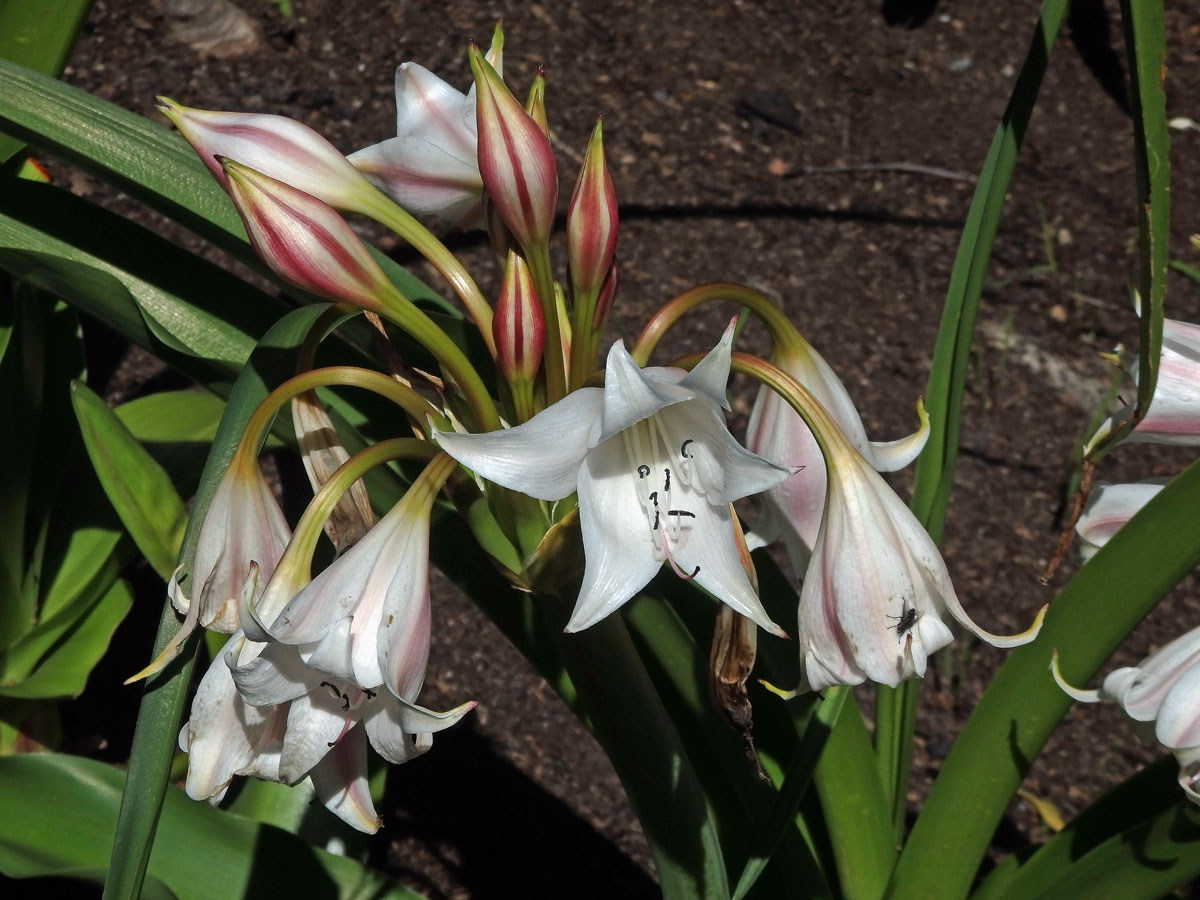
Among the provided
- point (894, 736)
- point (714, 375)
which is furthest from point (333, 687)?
point (894, 736)

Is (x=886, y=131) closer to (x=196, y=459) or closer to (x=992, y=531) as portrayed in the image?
(x=992, y=531)

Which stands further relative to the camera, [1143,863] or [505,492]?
[1143,863]

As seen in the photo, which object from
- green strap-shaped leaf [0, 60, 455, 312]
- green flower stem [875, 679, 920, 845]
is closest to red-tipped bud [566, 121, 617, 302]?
green strap-shaped leaf [0, 60, 455, 312]

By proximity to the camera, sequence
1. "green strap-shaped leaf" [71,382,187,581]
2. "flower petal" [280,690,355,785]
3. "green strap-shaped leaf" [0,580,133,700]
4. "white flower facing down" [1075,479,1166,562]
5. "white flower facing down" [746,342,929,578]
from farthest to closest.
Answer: "green strap-shaped leaf" [0,580,133,700]
"green strap-shaped leaf" [71,382,187,581]
"white flower facing down" [1075,479,1166,562]
"white flower facing down" [746,342,929,578]
"flower petal" [280,690,355,785]

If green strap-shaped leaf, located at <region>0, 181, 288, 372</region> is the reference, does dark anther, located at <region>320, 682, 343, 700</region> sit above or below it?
below

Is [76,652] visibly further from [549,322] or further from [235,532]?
[549,322]

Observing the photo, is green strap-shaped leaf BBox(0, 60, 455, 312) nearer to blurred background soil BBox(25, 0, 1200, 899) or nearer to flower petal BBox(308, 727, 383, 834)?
flower petal BBox(308, 727, 383, 834)

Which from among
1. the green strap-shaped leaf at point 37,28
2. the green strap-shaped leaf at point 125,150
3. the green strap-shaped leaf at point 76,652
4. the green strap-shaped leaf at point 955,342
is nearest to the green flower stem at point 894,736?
the green strap-shaped leaf at point 955,342
